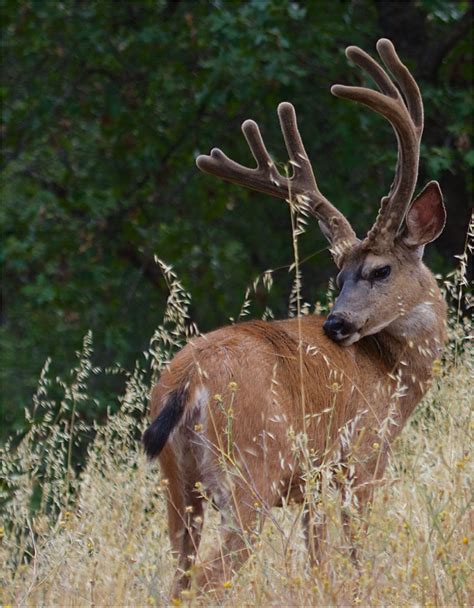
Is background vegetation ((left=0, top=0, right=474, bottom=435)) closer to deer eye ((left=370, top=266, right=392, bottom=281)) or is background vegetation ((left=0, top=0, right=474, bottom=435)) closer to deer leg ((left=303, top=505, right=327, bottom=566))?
deer eye ((left=370, top=266, right=392, bottom=281))

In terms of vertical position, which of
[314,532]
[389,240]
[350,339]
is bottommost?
[314,532]

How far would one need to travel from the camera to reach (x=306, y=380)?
5.00 m

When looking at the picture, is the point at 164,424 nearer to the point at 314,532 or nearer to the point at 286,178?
the point at 314,532

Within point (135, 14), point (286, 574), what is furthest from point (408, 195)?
point (135, 14)

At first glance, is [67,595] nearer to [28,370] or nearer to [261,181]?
[261,181]

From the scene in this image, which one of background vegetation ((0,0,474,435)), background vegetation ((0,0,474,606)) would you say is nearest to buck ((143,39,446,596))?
background vegetation ((0,0,474,606))

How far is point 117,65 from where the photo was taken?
12.6 m

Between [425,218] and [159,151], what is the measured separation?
259 inches

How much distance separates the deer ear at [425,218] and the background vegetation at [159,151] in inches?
187

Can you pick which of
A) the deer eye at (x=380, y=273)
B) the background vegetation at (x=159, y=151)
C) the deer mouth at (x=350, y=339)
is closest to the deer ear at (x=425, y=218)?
the deer eye at (x=380, y=273)

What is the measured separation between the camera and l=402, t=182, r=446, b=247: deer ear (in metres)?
5.88

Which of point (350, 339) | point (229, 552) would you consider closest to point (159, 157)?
point (350, 339)

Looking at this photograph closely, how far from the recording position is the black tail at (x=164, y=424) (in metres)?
4.33

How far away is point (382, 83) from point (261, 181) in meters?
0.76
